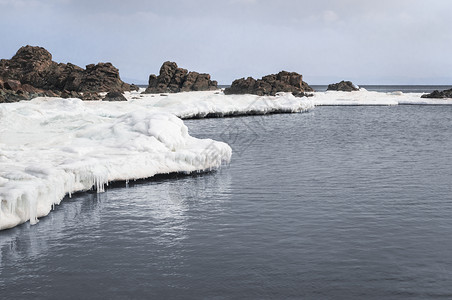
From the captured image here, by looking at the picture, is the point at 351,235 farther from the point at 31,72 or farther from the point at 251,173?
the point at 31,72

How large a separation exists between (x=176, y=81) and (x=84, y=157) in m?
109

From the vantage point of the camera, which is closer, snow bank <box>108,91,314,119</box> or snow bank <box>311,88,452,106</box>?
snow bank <box>108,91,314,119</box>

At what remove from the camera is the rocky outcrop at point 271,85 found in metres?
109

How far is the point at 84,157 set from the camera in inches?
827

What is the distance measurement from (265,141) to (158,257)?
92.0 ft

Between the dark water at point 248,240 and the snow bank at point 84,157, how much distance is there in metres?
0.62

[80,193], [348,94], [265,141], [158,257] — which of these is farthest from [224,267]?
[348,94]

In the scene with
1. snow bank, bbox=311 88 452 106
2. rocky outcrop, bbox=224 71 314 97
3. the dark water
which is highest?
rocky outcrop, bbox=224 71 314 97

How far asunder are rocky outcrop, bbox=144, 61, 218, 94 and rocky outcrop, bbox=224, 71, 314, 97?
53.0 feet

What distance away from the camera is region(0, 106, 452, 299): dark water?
36.4ft

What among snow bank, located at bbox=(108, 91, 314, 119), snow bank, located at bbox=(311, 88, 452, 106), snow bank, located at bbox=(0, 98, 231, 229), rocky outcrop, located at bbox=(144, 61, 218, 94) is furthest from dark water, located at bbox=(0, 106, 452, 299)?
rocky outcrop, located at bbox=(144, 61, 218, 94)

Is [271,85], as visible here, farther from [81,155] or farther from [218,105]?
[81,155]

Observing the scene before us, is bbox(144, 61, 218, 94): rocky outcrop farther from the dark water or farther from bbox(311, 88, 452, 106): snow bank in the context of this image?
the dark water

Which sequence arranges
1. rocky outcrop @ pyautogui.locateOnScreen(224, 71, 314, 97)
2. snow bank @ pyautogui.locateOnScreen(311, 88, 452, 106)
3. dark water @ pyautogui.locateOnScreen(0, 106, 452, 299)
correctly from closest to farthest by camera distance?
1. dark water @ pyautogui.locateOnScreen(0, 106, 452, 299)
2. snow bank @ pyautogui.locateOnScreen(311, 88, 452, 106)
3. rocky outcrop @ pyautogui.locateOnScreen(224, 71, 314, 97)
